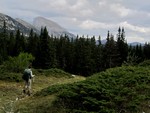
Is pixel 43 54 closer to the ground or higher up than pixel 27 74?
closer to the ground

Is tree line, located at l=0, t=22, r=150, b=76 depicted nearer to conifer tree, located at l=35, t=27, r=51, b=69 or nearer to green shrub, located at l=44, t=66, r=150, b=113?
conifer tree, located at l=35, t=27, r=51, b=69

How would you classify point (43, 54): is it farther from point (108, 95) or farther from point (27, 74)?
point (108, 95)

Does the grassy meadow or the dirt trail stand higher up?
the grassy meadow

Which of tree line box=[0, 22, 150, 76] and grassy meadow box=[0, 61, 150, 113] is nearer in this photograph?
grassy meadow box=[0, 61, 150, 113]

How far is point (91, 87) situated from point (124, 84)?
1838 mm

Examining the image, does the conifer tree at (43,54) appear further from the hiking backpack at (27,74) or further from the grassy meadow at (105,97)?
the grassy meadow at (105,97)

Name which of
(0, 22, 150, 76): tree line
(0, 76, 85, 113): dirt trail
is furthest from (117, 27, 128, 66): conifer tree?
(0, 76, 85, 113): dirt trail

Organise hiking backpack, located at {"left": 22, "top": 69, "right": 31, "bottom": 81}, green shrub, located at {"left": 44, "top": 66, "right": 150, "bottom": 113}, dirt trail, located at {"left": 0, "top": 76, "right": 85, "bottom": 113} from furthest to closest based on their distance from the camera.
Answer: hiking backpack, located at {"left": 22, "top": 69, "right": 31, "bottom": 81} < dirt trail, located at {"left": 0, "top": 76, "right": 85, "bottom": 113} < green shrub, located at {"left": 44, "top": 66, "right": 150, "bottom": 113}

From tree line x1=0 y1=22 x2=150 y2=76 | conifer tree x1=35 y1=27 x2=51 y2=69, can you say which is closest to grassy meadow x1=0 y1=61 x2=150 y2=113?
tree line x1=0 y1=22 x2=150 y2=76

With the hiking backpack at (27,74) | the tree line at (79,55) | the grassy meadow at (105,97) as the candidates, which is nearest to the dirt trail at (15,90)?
the hiking backpack at (27,74)

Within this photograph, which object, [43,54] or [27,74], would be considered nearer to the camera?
[27,74]

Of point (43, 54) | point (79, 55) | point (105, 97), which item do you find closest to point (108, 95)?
point (105, 97)

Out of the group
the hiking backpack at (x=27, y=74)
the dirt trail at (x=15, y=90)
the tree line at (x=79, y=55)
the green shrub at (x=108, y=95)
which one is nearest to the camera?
the green shrub at (x=108, y=95)

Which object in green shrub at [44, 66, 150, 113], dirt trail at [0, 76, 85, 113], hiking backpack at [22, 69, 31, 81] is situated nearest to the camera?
green shrub at [44, 66, 150, 113]
